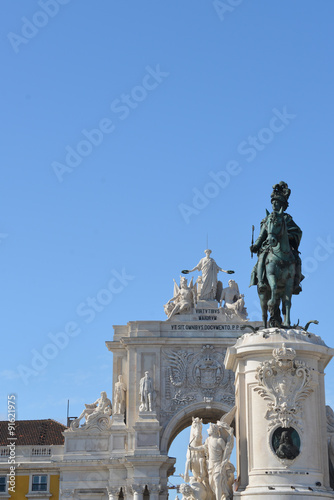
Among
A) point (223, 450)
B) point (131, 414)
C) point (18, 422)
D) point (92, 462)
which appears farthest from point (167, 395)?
point (223, 450)

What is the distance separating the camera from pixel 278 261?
1669 centimetres

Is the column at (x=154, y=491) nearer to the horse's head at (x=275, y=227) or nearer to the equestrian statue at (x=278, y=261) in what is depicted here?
the equestrian statue at (x=278, y=261)

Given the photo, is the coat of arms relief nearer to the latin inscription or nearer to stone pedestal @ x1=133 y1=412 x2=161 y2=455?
the latin inscription

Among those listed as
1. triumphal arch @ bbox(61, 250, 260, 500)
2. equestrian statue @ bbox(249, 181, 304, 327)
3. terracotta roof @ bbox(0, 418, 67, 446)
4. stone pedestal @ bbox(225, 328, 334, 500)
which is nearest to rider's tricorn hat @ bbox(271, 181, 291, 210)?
equestrian statue @ bbox(249, 181, 304, 327)

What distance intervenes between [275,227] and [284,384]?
9.00 ft

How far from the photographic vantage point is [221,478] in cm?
1628

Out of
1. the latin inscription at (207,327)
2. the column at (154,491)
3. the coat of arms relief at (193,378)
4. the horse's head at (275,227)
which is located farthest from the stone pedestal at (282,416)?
the latin inscription at (207,327)

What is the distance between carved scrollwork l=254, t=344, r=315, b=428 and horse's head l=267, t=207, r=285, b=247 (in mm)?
1935

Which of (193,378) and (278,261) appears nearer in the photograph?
(278,261)

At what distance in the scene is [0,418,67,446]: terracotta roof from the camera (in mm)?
57875

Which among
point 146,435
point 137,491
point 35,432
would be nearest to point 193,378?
point 146,435

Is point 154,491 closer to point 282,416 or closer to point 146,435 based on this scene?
point 146,435

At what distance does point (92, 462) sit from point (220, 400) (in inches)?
292

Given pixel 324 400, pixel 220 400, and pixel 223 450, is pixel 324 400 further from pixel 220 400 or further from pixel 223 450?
pixel 220 400
